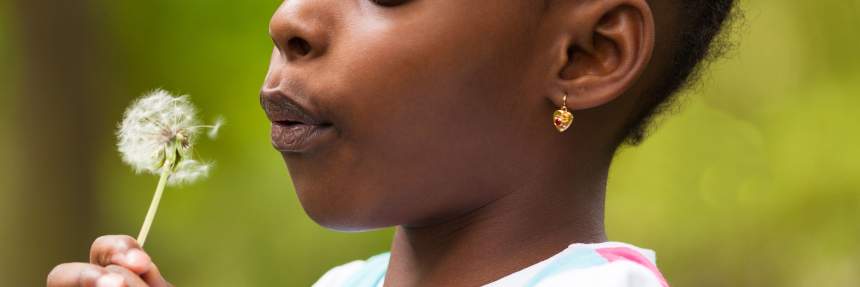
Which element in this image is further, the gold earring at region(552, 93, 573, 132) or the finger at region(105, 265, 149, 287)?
the gold earring at region(552, 93, 573, 132)

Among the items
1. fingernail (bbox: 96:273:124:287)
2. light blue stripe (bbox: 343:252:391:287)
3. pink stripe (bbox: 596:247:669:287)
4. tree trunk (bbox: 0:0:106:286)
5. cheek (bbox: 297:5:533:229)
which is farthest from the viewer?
tree trunk (bbox: 0:0:106:286)

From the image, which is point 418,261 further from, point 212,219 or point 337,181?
point 212,219

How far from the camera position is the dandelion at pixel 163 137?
2018 millimetres

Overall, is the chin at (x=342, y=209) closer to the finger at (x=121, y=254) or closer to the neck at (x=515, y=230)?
the neck at (x=515, y=230)

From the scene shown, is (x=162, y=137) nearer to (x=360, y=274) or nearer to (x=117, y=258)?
(x=117, y=258)

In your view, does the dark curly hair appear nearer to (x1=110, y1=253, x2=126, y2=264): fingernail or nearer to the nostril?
the nostril

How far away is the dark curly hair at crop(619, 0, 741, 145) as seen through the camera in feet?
6.76

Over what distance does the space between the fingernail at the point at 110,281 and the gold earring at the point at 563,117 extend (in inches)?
26.7

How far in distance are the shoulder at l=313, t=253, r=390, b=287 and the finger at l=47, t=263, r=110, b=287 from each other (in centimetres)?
67

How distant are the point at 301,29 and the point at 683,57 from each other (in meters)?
0.63

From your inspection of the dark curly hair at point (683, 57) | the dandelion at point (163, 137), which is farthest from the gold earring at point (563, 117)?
the dandelion at point (163, 137)

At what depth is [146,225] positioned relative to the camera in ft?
6.23

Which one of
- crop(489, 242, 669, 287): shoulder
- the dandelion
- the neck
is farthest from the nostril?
crop(489, 242, 669, 287): shoulder

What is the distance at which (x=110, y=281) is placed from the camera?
5.83 feet
